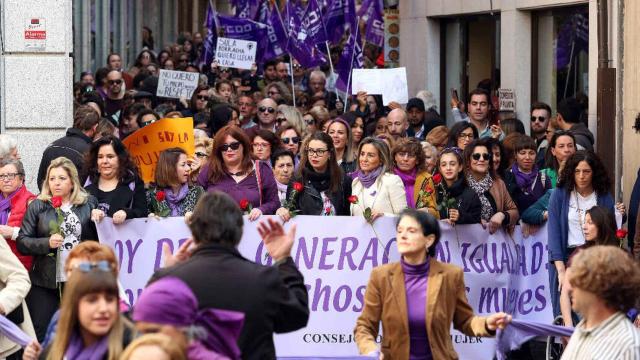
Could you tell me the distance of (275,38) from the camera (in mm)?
23344

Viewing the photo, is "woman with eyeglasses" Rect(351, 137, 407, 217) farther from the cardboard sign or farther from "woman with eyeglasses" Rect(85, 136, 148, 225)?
the cardboard sign

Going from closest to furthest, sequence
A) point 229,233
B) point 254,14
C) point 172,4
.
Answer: point 229,233 → point 254,14 → point 172,4

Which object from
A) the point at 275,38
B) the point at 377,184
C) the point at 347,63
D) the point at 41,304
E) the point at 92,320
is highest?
the point at 275,38

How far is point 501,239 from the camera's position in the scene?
1206 cm

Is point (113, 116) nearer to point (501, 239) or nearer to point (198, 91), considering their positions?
point (198, 91)

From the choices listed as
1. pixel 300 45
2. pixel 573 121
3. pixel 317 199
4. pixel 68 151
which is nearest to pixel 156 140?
pixel 68 151

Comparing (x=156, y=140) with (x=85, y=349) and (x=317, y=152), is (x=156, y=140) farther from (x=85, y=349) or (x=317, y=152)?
(x=85, y=349)

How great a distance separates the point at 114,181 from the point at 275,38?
12.3 meters

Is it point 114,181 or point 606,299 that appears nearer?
point 606,299

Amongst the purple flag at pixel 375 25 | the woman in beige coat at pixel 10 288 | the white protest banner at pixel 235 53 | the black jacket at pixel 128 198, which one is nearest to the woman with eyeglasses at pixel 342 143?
the black jacket at pixel 128 198

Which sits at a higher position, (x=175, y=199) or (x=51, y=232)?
(x=175, y=199)

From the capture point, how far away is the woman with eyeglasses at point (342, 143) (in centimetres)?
1347

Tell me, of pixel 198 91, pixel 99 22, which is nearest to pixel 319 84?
pixel 198 91

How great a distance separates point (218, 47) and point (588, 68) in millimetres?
5642
